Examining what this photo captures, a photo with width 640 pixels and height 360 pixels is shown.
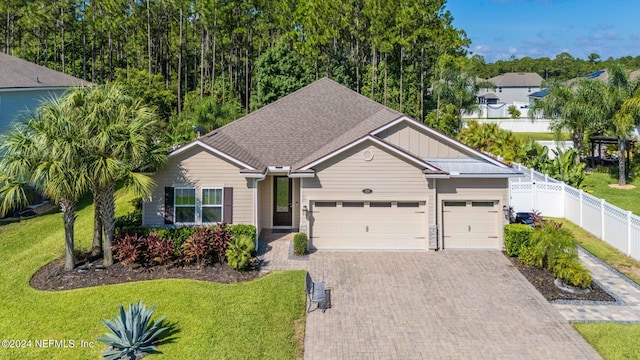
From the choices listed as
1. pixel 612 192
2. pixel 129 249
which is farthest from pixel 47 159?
pixel 612 192

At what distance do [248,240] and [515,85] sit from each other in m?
91.9

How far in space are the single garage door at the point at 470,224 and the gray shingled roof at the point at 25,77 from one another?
18.9 meters

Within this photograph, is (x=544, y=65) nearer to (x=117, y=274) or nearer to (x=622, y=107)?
(x=622, y=107)

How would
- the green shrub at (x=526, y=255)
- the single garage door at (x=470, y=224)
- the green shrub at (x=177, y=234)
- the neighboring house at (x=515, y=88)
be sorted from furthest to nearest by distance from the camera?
the neighboring house at (x=515, y=88) < the single garage door at (x=470, y=224) < the green shrub at (x=177, y=234) < the green shrub at (x=526, y=255)

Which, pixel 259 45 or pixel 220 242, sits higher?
pixel 259 45

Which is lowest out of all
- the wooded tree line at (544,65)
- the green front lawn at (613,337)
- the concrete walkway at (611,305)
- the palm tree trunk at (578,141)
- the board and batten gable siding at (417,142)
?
the green front lawn at (613,337)

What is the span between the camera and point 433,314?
11.7 metres

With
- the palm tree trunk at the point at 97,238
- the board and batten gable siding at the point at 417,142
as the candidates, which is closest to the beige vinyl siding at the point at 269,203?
the board and batten gable siding at the point at 417,142

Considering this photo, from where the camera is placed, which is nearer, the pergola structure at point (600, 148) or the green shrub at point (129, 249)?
the green shrub at point (129, 249)

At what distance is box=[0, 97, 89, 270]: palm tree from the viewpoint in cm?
1314

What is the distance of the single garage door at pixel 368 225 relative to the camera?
16.9 meters

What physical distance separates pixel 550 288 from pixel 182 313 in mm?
10694

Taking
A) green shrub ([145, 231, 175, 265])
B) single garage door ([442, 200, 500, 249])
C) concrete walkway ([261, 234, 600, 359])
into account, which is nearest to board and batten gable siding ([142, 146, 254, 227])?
green shrub ([145, 231, 175, 265])

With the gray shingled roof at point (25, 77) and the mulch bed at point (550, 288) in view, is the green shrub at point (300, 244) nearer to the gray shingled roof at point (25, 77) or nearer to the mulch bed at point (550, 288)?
the mulch bed at point (550, 288)
